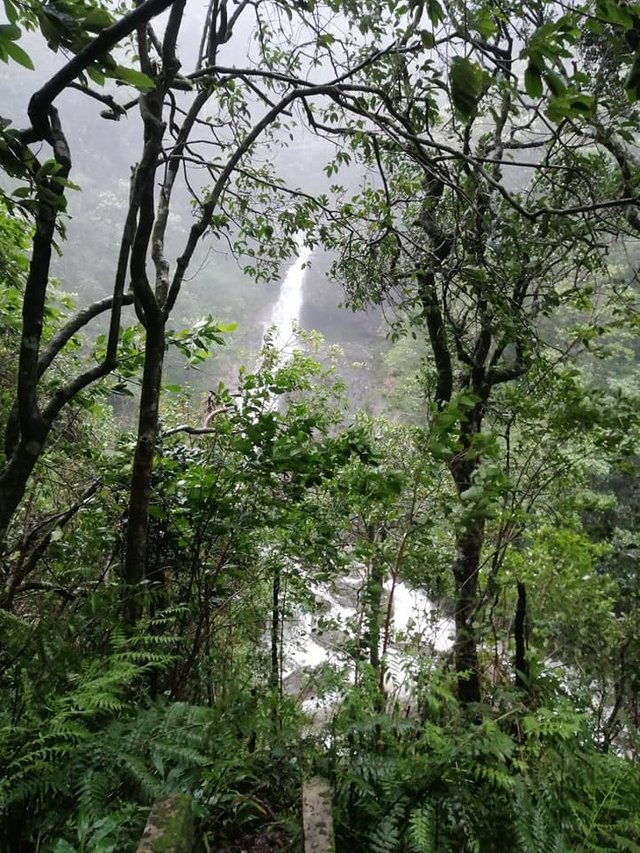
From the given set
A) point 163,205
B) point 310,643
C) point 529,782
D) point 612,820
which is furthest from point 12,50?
point 310,643

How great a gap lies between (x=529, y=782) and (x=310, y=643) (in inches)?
405

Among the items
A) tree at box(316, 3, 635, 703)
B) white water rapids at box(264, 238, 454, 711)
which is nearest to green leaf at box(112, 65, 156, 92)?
tree at box(316, 3, 635, 703)

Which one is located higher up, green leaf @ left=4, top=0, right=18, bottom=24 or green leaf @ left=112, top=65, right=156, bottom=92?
green leaf @ left=4, top=0, right=18, bottom=24

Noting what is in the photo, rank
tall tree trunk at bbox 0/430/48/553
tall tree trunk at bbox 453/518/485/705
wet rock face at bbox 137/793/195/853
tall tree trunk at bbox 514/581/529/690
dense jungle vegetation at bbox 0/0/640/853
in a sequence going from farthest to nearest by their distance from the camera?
1. tall tree trunk at bbox 453/518/485/705
2. tall tree trunk at bbox 514/581/529/690
3. tall tree trunk at bbox 0/430/48/553
4. dense jungle vegetation at bbox 0/0/640/853
5. wet rock face at bbox 137/793/195/853

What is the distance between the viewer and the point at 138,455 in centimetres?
198

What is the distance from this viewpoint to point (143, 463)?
1979 millimetres

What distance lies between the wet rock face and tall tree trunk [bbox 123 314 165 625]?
0.89m

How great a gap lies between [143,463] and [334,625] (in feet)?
6.98

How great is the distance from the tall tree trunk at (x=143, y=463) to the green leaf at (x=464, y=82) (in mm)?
1368

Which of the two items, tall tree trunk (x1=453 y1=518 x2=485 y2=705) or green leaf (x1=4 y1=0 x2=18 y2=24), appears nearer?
green leaf (x1=4 y1=0 x2=18 y2=24)

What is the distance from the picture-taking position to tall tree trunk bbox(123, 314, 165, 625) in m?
1.96

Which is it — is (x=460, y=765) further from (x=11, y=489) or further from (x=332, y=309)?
(x=332, y=309)

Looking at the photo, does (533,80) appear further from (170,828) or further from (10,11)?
(170,828)

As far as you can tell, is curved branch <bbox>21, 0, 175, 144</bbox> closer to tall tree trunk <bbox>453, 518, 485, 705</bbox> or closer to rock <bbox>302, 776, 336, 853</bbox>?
rock <bbox>302, 776, 336, 853</bbox>
